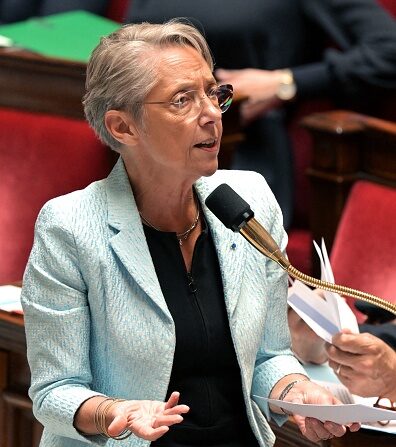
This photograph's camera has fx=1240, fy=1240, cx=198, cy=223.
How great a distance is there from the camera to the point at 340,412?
1316mm

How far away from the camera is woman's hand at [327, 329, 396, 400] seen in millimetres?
1569

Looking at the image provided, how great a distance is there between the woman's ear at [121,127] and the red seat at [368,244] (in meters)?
0.91

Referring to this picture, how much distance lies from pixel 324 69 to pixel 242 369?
1491 mm

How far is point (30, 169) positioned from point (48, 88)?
0.18 meters

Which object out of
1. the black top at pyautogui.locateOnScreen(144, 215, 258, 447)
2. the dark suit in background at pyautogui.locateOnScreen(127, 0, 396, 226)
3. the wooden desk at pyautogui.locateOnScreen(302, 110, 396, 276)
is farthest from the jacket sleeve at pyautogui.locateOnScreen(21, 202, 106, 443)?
the dark suit in background at pyautogui.locateOnScreen(127, 0, 396, 226)

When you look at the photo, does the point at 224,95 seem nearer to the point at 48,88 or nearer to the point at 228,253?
the point at 228,253

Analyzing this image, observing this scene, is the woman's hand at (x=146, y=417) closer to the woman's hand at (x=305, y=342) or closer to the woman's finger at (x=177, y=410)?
the woman's finger at (x=177, y=410)

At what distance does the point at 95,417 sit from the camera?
1.31 m

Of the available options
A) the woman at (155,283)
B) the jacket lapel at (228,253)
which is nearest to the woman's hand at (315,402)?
the woman at (155,283)

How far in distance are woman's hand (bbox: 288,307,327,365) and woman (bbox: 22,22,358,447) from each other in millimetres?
359

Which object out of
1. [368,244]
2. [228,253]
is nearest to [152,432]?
[228,253]

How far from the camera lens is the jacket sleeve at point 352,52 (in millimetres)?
2730

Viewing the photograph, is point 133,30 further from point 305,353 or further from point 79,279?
point 305,353

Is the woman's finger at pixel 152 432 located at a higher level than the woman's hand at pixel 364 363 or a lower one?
higher
